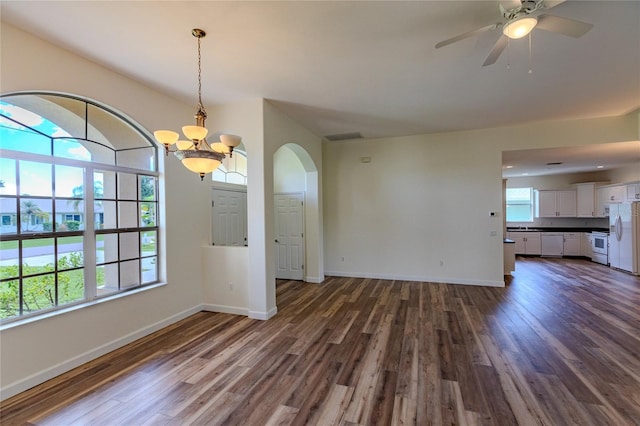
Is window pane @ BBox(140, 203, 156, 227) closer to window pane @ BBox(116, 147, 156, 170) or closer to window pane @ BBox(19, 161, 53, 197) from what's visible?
window pane @ BBox(116, 147, 156, 170)

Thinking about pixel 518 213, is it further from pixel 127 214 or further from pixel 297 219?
pixel 127 214

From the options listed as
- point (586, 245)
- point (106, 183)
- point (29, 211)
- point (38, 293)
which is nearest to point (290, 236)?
point (106, 183)

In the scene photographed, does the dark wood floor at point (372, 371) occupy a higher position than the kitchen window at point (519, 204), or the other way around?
the kitchen window at point (519, 204)

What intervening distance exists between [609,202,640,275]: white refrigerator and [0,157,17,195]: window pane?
10.8m

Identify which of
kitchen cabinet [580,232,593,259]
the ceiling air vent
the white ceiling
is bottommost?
kitchen cabinet [580,232,593,259]

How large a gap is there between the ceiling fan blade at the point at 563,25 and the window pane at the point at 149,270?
4708 millimetres

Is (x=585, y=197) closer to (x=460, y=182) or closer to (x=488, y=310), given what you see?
(x=460, y=182)

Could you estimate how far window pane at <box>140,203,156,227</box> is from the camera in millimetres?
3814

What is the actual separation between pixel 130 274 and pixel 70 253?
0.78 metres

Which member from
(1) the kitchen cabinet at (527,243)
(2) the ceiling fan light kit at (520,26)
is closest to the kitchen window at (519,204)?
(1) the kitchen cabinet at (527,243)

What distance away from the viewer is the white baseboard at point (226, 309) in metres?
4.33

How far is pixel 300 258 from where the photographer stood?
21.3 feet

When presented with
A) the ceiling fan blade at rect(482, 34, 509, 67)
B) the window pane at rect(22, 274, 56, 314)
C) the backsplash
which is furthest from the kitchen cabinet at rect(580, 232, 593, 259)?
the window pane at rect(22, 274, 56, 314)

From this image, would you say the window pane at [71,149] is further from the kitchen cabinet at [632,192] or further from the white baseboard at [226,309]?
the kitchen cabinet at [632,192]
